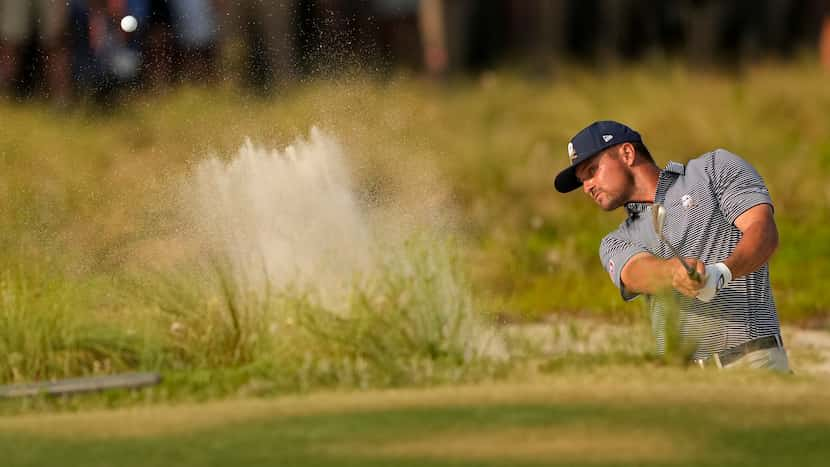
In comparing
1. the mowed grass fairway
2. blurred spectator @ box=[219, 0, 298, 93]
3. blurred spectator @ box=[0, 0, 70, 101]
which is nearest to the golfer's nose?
the mowed grass fairway

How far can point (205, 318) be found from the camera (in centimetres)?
724

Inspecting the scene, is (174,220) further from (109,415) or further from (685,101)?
(685,101)

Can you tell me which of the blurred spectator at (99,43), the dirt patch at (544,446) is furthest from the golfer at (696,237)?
the blurred spectator at (99,43)

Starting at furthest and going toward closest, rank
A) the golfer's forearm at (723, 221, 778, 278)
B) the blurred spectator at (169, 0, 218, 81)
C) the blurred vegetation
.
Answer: the blurred spectator at (169, 0, 218, 81) < the blurred vegetation < the golfer's forearm at (723, 221, 778, 278)

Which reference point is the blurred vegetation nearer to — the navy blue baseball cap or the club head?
the navy blue baseball cap

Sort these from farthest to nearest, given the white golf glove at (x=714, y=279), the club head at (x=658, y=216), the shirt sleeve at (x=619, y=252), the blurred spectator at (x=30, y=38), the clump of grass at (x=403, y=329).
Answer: the blurred spectator at (x=30, y=38)
the clump of grass at (x=403, y=329)
the shirt sleeve at (x=619, y=252)
the white golf glove at (x=714, y=279)
the club head at (x=658, y=216)

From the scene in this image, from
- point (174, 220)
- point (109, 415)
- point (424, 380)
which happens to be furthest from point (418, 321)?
point (174, 220)

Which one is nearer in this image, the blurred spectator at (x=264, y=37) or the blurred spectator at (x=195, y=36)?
the blurred spectator at (x=195, y=36)

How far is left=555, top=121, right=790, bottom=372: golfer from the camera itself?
592 cm

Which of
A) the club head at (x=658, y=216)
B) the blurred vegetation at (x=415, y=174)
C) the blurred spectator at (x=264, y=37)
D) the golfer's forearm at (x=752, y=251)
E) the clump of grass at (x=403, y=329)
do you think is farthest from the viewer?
the blurred spectator at (x=264, y=37)

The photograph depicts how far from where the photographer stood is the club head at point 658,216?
5.53 meters

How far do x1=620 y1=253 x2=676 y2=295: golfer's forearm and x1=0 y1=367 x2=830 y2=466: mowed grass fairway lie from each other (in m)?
0.36

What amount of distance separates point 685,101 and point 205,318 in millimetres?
8716

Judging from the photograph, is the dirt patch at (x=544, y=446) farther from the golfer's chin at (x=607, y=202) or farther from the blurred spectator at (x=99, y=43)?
the blurred spectator at (x=99, y=43)
